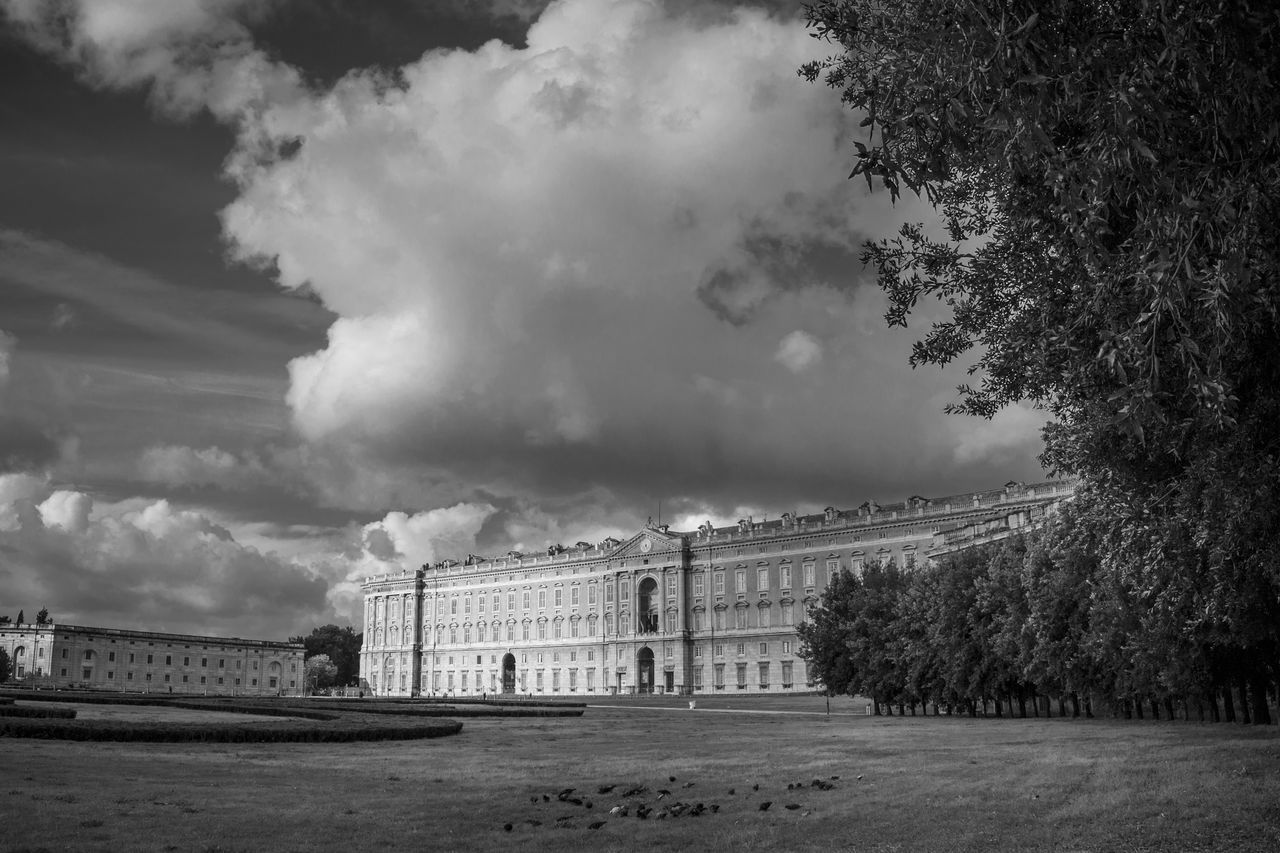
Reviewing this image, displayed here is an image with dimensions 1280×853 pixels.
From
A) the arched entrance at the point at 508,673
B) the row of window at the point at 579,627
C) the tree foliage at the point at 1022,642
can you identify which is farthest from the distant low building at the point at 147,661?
the tree foliage at the point at 1022,642

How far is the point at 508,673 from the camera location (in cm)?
13488

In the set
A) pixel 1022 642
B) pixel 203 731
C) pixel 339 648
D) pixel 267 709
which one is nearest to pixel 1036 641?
pixel 1022 642

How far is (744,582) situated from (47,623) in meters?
91.6

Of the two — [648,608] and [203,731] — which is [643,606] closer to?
[648,608]

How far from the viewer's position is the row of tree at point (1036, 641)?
27.3m

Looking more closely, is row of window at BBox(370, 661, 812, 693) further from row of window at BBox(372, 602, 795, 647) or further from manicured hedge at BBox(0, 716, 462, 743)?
manicured hedge at BBox(0, 716, 462, 743)

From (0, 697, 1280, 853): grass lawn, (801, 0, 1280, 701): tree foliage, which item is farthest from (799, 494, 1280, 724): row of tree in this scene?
(801, 0, 1280, 701): tree foliage

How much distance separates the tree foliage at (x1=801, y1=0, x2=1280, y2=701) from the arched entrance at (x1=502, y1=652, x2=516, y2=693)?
120680 mm

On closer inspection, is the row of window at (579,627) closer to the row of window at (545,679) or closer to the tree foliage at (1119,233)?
the row of window at (545,679)

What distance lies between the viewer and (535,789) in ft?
60.8

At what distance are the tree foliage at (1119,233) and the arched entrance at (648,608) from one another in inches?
4079

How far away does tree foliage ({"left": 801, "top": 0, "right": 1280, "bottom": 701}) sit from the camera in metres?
7.79

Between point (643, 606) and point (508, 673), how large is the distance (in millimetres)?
23387

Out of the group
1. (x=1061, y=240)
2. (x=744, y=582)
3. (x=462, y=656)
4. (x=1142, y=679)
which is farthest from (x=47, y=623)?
(x=1061, y=240)
